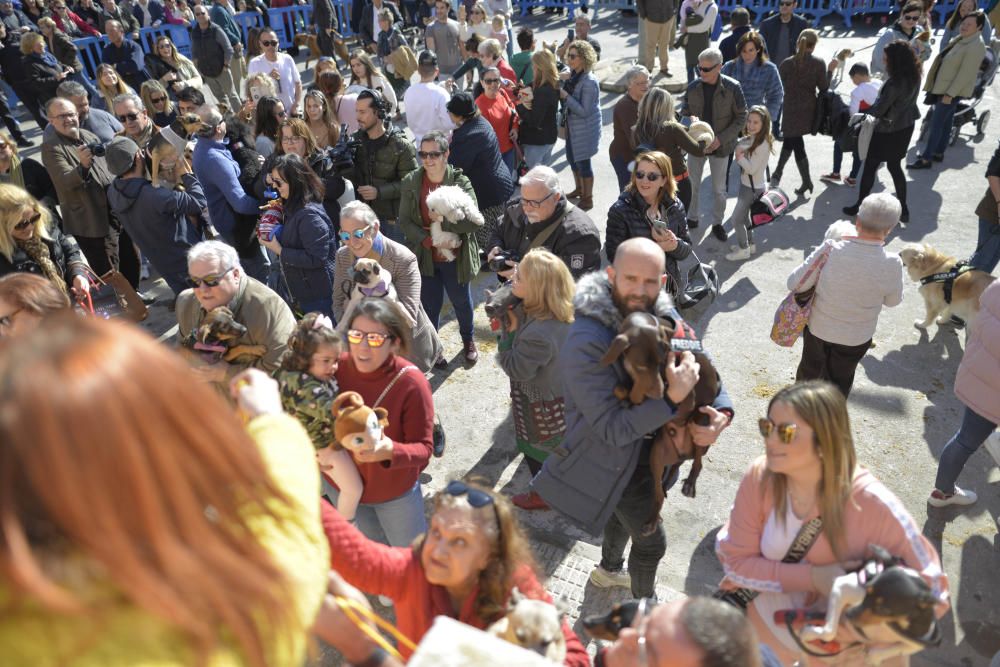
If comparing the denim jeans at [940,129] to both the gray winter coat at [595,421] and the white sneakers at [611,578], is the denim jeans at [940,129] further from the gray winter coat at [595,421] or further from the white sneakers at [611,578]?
the white sneakers at [611,578]

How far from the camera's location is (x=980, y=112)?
9.88 m

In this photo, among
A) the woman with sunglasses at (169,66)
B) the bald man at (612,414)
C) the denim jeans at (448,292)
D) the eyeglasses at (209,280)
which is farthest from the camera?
the woman with sunglasses at (169,66)

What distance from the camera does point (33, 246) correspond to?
457cm

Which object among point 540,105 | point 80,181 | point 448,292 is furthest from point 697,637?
point 540,105

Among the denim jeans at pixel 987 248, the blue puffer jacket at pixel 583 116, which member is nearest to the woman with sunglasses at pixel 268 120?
the blue puffer jacket at pixel 583 116

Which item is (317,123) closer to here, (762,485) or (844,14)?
(762,485)

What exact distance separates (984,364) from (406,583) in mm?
3151

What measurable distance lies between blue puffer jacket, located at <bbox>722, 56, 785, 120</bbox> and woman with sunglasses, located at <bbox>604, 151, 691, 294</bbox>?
3.30 meters

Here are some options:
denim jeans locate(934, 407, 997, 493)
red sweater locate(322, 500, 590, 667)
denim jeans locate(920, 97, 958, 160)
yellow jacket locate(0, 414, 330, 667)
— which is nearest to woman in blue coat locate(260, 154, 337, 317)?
red sweater locate(322, 500, 590, 667)

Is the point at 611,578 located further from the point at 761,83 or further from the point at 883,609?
the point at 761,83

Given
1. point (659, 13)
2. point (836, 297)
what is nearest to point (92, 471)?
point (836, 297)

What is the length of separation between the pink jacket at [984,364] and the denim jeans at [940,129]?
19.9ft

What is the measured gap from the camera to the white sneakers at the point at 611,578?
3703 millimetres

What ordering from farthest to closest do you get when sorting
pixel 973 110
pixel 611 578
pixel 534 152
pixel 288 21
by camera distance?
pixel 288 21
pixel 973 110
pixel 534 152
pixel 611 578
